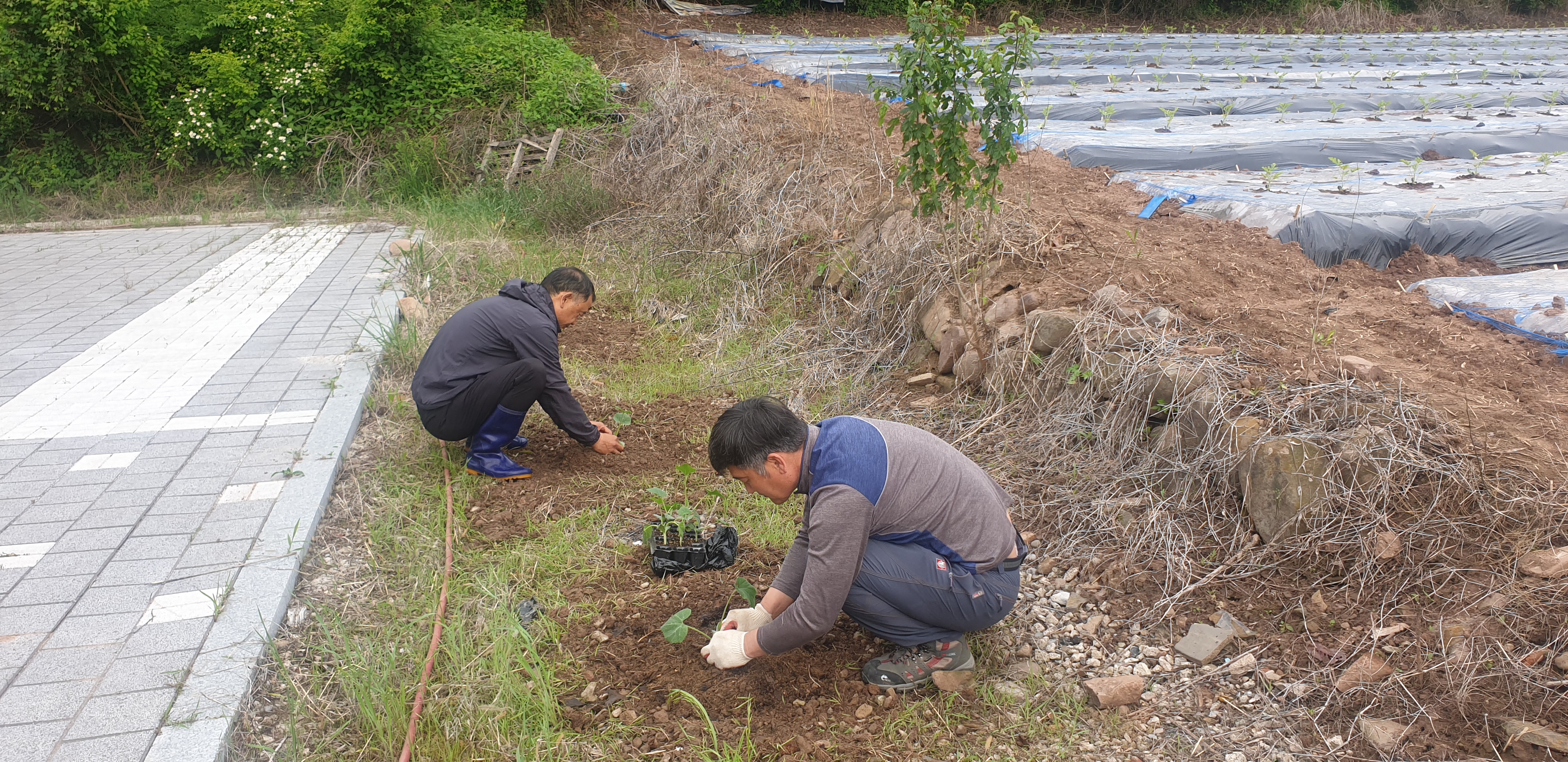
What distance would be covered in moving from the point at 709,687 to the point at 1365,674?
6.21ft

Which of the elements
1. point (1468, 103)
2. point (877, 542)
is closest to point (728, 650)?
point (877, 542)

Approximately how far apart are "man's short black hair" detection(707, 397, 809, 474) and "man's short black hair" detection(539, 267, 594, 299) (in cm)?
178

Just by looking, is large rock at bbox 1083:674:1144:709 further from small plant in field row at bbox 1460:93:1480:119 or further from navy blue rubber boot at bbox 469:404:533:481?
small plant in field row at bbox 1460:93:1480:119

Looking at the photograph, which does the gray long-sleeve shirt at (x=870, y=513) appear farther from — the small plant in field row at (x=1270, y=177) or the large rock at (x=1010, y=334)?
the small plant in field row at (x=1270, y=177)

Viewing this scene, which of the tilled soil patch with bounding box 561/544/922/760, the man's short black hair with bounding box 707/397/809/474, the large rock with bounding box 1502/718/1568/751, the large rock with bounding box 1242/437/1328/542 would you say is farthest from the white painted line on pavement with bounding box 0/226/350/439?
the large rock with bounding box 1502/718/1568/751

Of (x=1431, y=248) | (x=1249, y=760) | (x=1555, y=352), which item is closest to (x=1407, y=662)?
(x=1249, y=760)

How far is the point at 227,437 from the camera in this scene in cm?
436

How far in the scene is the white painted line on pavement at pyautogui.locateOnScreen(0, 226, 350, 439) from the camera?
179 inches

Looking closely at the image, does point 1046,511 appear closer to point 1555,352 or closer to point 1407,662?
point 1407,662

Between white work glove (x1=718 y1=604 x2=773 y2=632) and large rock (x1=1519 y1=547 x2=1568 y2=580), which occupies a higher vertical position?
large rock (x1=1519 y1=547 x2=1568 y2=580)

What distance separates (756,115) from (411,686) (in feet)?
22.7

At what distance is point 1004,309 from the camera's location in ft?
15.6

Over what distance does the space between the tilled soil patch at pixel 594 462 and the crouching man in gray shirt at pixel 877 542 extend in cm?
130

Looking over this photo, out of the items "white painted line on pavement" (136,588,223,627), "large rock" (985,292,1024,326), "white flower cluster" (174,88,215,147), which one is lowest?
"white painted line on pavement" (136,588,223,627)
